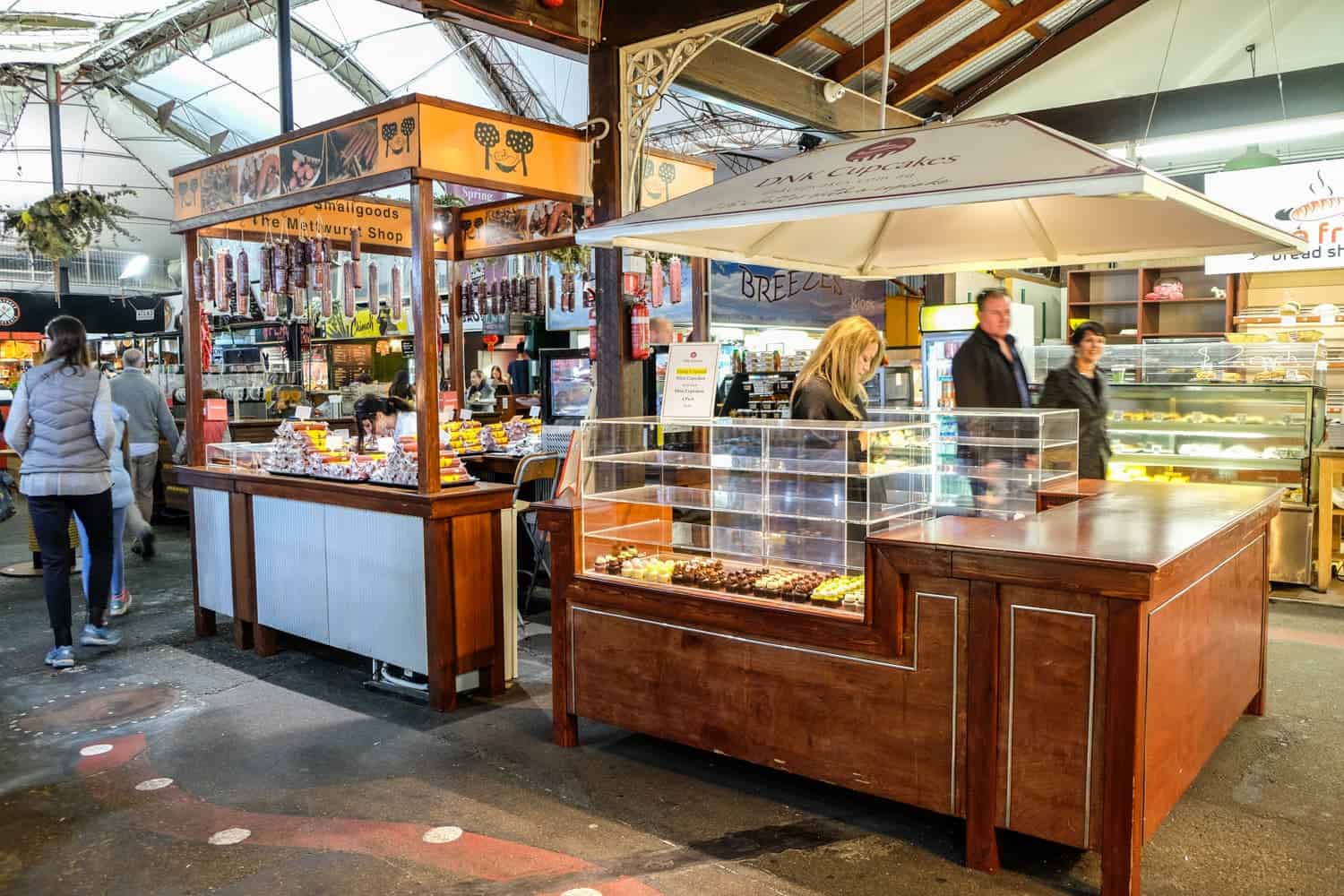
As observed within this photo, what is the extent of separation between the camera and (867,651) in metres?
3.06

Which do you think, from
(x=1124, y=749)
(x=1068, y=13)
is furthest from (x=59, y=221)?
(x=1124, y=749)

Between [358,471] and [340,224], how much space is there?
237 cm

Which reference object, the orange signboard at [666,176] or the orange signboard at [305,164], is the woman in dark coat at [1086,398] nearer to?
the orange signboard at [666,176]

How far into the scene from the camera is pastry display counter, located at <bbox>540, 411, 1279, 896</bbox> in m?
2.69

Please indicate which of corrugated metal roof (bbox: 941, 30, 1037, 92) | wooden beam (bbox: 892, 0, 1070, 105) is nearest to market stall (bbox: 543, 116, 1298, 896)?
wooden beam (bbox: 892, 0, 1070, 105)

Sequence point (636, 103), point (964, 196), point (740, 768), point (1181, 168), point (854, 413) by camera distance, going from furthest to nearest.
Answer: point (1181, 168), point (636, 103), point (854, 413), point (740, 768), point (964, 196)

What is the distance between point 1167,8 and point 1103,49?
23.2 inches

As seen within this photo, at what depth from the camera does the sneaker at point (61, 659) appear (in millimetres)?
5137

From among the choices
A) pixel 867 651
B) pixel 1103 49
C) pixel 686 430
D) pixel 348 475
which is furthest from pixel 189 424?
pixel 1103 49

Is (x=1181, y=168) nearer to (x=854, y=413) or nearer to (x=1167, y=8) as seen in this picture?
(x=1167, y=8)

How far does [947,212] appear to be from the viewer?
4.43 m

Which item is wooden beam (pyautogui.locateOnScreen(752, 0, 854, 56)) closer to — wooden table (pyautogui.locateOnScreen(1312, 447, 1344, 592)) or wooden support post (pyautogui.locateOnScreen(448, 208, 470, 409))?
wooden support post (pyautogui.locateOnScreen(448, 208, 470, 409))

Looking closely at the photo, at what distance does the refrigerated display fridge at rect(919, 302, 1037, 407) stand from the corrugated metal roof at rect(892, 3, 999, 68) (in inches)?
119

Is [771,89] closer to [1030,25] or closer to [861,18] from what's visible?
[861,18]
